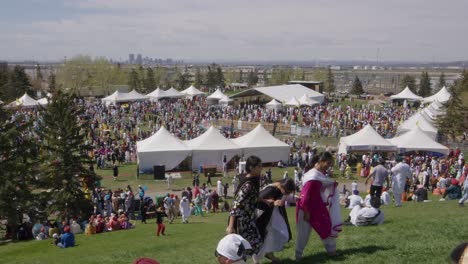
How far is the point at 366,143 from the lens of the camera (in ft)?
90.4

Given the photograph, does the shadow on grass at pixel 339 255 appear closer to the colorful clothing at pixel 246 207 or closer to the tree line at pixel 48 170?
the colorful clothing at pixel 246 207

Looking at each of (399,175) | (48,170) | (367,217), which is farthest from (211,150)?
(367,217)

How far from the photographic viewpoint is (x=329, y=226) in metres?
6.08

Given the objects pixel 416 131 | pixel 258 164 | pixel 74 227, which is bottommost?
pixel 74 227

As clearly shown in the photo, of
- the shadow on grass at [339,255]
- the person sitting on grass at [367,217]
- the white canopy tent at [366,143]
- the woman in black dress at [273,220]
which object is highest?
the woman in black dress at [273,220]

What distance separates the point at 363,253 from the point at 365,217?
7.66 feet

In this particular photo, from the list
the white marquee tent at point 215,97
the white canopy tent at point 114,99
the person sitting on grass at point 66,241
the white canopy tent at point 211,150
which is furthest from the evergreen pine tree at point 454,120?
the white canopy tent at point 114,99

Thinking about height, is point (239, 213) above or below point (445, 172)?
above

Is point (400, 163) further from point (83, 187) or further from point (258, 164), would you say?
point (83, 187)

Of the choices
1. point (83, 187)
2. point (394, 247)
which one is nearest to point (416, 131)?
point (83, 187)

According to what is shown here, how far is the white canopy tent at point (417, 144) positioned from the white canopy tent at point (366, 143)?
62 cm

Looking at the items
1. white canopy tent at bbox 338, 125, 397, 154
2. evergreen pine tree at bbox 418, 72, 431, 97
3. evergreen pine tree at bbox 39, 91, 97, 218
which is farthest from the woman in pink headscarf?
evergreen pine tree at bbox 418, 72, 431, 97

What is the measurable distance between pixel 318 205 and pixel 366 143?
22.5 metres

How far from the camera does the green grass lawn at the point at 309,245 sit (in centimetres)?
648
